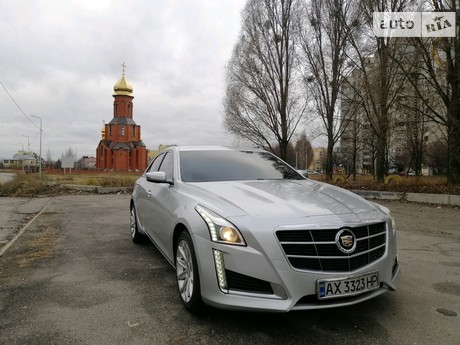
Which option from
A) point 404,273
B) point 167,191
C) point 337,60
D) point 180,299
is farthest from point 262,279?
point 337,60

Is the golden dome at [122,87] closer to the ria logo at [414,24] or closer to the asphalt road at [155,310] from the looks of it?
the ria logo at [414,24]

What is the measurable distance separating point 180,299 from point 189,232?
82 centimetres

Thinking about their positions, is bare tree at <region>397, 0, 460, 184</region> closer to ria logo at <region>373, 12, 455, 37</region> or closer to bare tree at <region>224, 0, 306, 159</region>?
ria logo at <region>373, 12, 455, 37</region>

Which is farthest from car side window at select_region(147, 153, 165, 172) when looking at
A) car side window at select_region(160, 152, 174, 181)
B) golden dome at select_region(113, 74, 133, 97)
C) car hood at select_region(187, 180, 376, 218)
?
golden dome at select_region(113, 74, 133, 97)

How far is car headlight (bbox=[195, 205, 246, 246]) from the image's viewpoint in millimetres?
2710

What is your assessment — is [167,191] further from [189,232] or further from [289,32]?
[289,32]

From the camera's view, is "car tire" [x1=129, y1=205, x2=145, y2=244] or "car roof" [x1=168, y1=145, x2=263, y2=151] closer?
"car roof" [x1=168, y1=145, x2=263, y2=151]

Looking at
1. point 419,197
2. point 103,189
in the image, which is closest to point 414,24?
point 419,197

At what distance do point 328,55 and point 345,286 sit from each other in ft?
74.1

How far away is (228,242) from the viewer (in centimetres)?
272

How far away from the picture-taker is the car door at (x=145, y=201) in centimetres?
492

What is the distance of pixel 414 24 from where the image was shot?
574 inches

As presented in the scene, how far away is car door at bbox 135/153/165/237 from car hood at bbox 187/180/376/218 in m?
1.42

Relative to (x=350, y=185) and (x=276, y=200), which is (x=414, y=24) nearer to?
(x=350, y=185)
